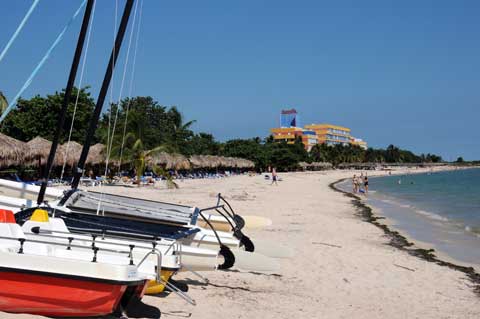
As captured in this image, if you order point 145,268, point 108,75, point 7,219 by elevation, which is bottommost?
point 145,268

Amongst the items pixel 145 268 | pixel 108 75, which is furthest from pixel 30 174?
pixel 145 268

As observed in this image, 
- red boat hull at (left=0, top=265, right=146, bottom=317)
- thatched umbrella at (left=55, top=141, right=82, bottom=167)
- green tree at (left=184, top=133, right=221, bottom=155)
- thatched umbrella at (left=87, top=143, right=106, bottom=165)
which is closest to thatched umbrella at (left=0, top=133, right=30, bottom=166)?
thatched umbrella at (left=55, top=141, right=82, bottom=167)

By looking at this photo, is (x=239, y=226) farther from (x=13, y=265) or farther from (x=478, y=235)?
(x=478, y=235)

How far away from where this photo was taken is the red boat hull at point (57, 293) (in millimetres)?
5098

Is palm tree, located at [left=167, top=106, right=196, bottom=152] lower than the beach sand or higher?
higher

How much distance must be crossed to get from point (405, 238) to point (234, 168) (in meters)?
56.0

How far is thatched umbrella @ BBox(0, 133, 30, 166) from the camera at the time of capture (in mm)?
22984

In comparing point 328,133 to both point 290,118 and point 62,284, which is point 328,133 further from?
point 62,284

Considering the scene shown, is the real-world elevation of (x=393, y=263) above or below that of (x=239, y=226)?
below

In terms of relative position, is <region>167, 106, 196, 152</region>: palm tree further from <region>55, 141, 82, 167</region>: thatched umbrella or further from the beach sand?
the beach sand

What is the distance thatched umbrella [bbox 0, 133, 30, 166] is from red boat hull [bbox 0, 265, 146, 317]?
19.6 metres

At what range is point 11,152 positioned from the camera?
23.5m

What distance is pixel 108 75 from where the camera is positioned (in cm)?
960

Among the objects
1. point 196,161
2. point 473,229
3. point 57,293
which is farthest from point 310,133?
point 57,293
